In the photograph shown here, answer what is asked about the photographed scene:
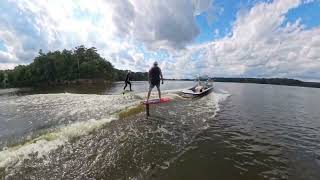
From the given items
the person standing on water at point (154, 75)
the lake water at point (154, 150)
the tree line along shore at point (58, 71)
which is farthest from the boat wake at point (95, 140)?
the tree line along shore at point (58, 71)

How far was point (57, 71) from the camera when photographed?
359 ft

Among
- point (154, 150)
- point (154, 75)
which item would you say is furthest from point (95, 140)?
point (154, 75)

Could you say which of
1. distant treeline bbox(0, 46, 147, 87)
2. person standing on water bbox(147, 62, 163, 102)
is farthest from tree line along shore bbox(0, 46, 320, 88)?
person standing on water bbox(147, 62, 163, 102)

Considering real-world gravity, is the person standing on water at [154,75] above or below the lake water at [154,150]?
above

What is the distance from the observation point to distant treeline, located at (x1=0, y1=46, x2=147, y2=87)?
104525mm

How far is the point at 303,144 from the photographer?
11.1 meters

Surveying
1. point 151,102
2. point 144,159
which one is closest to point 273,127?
point 151,102

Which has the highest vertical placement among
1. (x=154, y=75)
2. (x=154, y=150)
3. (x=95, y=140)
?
(x=154, y=75)

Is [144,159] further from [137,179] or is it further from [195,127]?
[195,127]

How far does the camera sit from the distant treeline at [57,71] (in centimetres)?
10453

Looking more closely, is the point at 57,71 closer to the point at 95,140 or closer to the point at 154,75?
the point at 154,75

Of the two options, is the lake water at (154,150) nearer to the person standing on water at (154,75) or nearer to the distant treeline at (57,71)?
the person standing on water at (154,75)

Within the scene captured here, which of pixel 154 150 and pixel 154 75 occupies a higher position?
pixel 154 75

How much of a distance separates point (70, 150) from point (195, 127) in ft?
22.1
